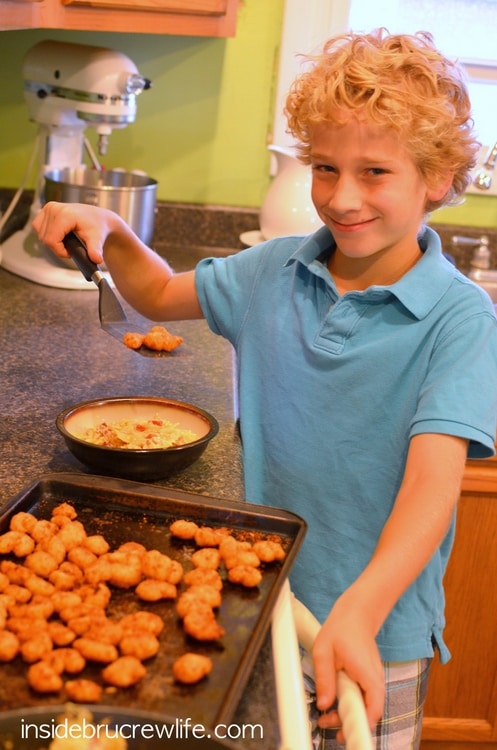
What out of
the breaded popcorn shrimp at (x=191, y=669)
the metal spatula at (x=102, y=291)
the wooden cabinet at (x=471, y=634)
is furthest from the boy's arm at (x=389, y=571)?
A: the wooden cabinet at (x=471, y=634)

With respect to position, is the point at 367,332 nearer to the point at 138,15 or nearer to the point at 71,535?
the point at 71,535

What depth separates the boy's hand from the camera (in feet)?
2.50

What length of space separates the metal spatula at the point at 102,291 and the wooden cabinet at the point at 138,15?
47cm

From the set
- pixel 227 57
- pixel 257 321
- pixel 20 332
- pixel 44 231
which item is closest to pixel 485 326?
pixel 257 321

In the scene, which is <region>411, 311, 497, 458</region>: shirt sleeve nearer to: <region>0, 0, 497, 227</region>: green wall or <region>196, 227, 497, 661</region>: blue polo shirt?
<region>196, 227, 497, 661</region>: blue polo shirt

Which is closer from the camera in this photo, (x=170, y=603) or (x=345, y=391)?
(x=170, y=603)

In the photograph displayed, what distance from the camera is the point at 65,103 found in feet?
6.53

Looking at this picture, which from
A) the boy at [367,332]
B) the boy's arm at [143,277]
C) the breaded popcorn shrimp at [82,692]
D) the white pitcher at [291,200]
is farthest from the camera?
the white pitcher at [291,200]

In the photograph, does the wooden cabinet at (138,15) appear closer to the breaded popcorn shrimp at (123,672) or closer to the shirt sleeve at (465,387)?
the shirt sleeve at (465,387)

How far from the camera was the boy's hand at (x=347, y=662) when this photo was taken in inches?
30.0

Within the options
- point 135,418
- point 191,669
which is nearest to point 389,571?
point 191,669

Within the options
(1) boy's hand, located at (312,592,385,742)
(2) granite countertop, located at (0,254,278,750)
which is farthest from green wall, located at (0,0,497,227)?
(1) boy's hand, located at (312,592,385,742)

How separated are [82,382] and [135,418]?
0.75 ft

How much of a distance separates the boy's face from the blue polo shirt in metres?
0.07
